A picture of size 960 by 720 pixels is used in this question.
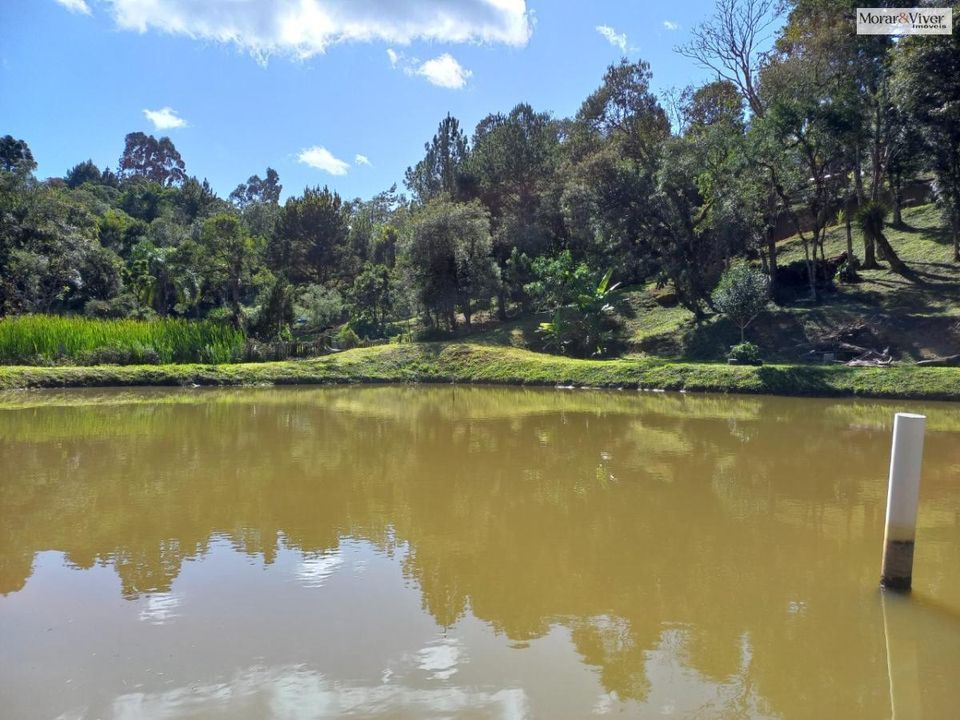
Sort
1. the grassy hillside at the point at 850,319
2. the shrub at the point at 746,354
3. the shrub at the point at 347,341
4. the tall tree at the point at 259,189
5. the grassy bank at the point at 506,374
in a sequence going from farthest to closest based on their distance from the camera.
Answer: the tall tree at the point at 259,189, the shrub at the point at 347,341, the shrub at the point at 746,354, the grassy hillside at the point at 850,319, the grassy bank at the point at 506,374

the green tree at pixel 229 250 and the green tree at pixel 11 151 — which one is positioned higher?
the green tree at pixel 11 151

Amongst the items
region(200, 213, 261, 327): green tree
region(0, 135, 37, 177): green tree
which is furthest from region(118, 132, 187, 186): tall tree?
region(200, 213, 261, 327): green tree

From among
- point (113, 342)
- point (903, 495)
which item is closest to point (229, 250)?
point (113, 342)

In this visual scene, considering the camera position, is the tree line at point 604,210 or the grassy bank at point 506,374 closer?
the grassy bank at point 506,374

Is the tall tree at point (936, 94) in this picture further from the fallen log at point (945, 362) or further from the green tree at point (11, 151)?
the green tree at point (11, 151)

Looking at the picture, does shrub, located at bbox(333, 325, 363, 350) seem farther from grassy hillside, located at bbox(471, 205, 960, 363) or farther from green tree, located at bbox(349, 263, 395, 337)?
grassy hillside, located at bbox(471, 205, 960, 363)

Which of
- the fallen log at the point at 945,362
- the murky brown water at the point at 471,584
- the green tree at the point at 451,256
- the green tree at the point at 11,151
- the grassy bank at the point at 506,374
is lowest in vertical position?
the murky brown water at the point at 471,584

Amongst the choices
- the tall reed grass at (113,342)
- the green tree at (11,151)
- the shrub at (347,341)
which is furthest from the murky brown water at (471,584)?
the green tree at (11,151)

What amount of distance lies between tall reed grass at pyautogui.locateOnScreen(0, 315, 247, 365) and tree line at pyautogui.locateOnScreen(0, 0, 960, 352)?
3.42 meters

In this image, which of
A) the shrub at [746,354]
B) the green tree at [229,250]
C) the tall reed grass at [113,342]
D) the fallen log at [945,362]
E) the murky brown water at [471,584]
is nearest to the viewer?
the murky brown water at [471,584]

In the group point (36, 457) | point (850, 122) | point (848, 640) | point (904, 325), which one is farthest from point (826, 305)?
point (36, 457)

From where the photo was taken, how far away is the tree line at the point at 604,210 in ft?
79.2

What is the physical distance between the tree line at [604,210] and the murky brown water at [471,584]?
15913 millimetres

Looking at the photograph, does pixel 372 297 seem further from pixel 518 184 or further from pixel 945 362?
pixel 945 362
